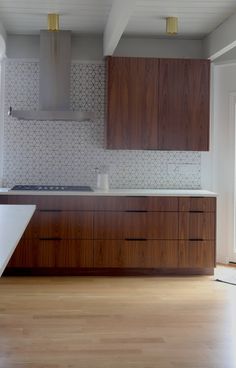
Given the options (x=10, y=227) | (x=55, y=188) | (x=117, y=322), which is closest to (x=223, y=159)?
(x=55, y=188)

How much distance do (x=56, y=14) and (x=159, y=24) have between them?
1.05 meters

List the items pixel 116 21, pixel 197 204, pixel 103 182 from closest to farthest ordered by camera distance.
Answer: pixel 116 21 → pixel 197 204 → pixel 103 182

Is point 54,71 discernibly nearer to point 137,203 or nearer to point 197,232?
point 137,203

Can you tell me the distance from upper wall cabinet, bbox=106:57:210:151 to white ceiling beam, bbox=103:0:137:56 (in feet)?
0.87

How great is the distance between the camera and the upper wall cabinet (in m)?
5.16

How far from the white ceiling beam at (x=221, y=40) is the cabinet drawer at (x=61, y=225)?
83.4 inches

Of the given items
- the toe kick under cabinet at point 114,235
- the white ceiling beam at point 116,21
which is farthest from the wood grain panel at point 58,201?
the white ceiling beam at point 116,21

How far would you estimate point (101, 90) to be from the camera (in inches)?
217

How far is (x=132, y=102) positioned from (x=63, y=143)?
922 mm

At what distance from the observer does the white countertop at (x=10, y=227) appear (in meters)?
2.06

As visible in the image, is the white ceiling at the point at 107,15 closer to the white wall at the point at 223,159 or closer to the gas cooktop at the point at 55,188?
the white wall at the point at 223,159

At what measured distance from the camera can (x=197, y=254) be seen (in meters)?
5.03

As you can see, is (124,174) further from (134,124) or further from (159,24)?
(159,24)

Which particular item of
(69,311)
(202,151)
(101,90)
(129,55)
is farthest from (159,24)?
(69,311)
